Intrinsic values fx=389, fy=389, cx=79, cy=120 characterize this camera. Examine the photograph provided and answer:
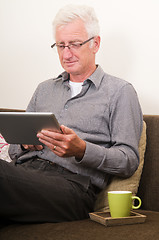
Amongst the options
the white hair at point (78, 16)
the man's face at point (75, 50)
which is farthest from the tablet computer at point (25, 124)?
→ the white hair at point (78, 16)

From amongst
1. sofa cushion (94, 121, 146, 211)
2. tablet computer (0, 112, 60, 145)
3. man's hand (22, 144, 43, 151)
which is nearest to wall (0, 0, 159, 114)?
sofa cushion (94, 121, 146, 211)

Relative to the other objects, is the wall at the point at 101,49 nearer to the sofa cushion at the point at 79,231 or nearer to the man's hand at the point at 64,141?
the man's hand at the point at 64,141

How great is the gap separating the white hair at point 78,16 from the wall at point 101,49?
1.05ft

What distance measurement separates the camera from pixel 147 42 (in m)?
1.99

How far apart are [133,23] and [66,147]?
939 millimetres

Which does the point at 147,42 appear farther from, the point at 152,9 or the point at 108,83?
the point at 108,83

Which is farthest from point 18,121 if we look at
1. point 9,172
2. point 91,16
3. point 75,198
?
point 91,16

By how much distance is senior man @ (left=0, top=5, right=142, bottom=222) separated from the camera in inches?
53.5

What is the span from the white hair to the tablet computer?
58 centimetres

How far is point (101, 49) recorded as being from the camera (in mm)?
2189

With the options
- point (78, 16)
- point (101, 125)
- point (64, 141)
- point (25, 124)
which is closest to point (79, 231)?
point (64, 141)

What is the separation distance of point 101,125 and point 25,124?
377 millimetres

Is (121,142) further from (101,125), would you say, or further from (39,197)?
(39,197)

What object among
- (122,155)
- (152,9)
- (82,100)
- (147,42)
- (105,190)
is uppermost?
(152,9)
